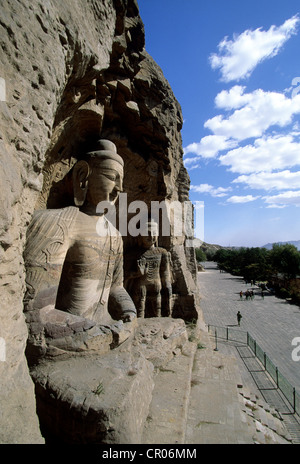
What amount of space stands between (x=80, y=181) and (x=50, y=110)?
4.21 ft

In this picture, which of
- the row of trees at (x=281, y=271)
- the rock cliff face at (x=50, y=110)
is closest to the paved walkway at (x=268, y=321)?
the row of trees at (x=281, y=271)

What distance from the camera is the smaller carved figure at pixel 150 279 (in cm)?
634

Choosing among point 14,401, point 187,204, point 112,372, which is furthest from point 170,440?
point 187,204

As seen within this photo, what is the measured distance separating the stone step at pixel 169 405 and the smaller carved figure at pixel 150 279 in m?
2.48

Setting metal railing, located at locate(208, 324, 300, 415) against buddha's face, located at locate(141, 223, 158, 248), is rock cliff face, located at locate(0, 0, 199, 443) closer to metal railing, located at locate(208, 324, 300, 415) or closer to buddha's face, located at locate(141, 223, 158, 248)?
buddha's face, located at locate(141, 223, 158, 248)

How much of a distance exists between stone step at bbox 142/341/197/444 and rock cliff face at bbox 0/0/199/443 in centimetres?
138

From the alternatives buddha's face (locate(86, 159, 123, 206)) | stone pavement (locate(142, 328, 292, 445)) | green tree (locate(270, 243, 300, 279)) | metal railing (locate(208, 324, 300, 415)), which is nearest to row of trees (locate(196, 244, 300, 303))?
green tree (locate(270, 243, 300, 279))

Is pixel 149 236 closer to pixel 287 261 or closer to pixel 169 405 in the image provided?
pixel 169 405

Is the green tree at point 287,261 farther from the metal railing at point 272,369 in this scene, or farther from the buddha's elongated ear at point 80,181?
the buddha's elongated ear at point 80,181

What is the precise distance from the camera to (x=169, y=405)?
287cm

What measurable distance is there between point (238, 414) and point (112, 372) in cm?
184

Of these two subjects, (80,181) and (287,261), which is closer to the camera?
(80,181)

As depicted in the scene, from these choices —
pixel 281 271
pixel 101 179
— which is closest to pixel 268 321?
pixel 101 179

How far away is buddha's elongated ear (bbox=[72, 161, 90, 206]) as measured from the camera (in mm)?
3367
